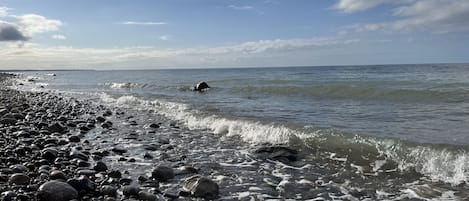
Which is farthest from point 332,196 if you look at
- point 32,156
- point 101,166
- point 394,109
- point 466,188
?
point 394,109

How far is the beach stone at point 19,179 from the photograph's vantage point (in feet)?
23.9

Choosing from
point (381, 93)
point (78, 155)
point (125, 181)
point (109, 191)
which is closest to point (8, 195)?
point (109, 191)

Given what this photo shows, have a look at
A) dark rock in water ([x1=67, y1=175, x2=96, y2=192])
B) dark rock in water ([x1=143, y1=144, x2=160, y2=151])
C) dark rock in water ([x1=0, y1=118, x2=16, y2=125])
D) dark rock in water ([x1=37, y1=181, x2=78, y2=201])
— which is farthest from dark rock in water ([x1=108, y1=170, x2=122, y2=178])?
dark rock in water ([x1=0, y1=118, x2=16, y2=125])

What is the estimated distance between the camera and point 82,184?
7.11 metres

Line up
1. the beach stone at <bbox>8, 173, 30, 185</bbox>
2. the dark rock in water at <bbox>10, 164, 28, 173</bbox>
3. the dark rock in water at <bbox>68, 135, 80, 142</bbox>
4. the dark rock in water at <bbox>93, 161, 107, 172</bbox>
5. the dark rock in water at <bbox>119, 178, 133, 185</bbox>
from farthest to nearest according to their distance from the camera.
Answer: the dark rock in water at <bbox>68, 135, 80, 142</bbox> → the dark rock in water at <bbox>93, 161, 107, 172</bbox> → the dark rock in water at <bbox>10, 164, 28, 173</bbox> → the dark rock in water at <bbox>119, 178, 133, 185</bbox> → the beach stone at <bbox>8, 173, 30, 185</bbox>

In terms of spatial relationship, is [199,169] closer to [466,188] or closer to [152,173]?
[152,173]

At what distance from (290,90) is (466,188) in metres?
23.4

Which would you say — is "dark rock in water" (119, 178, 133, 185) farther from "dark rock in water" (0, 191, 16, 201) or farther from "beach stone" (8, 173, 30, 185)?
"dark rock in water" (0, 191, 16, 201)

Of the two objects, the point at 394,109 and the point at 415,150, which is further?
the point at 394,109

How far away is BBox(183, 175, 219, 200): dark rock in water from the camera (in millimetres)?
7086

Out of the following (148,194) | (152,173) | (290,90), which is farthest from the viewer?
(290,90)

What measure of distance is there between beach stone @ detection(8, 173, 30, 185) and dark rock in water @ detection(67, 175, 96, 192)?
874 mm

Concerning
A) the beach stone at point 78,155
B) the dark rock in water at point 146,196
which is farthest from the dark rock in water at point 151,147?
the dark rock in water at point 146,196

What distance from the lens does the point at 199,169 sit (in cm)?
895
